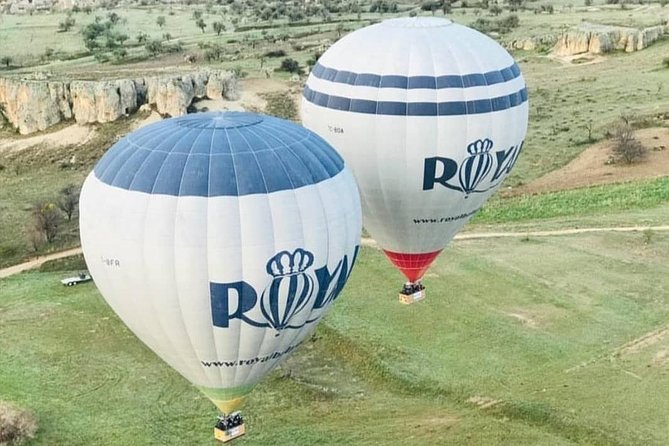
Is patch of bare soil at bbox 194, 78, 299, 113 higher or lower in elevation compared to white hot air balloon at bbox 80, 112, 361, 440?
lower

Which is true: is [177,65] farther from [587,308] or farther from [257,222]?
[257,222]

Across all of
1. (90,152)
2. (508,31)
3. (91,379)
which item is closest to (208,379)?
(91,379)

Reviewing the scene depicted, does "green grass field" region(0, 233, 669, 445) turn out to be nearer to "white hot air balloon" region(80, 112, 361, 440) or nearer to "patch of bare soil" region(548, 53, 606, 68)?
"white hot air balloon" region(80, 112, 361, 440)

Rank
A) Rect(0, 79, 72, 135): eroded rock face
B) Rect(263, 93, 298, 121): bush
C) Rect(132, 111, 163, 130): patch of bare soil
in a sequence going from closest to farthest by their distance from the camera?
Rect(132, 111, 163, 130): patch of bare soil, Rect(0, 79, 72, 135): eroded rock face, Rect(263, 93, 298, 121): bush

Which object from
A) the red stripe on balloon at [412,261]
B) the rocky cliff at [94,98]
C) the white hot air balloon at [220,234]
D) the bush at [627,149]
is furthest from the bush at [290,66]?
the white hot air balloon at [220,234]

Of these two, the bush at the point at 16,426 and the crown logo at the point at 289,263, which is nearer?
the crown logo at the point at 289,263

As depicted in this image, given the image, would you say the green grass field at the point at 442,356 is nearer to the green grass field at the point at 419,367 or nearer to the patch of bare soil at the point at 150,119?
the green grass field at the point at 419,367

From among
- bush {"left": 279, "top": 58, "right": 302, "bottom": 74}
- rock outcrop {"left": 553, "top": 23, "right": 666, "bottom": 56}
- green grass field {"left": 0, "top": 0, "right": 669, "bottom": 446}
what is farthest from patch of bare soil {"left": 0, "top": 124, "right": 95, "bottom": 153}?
rock outcrop {"left": 553, "top": 23, "right": 666, "bottom": 56}
